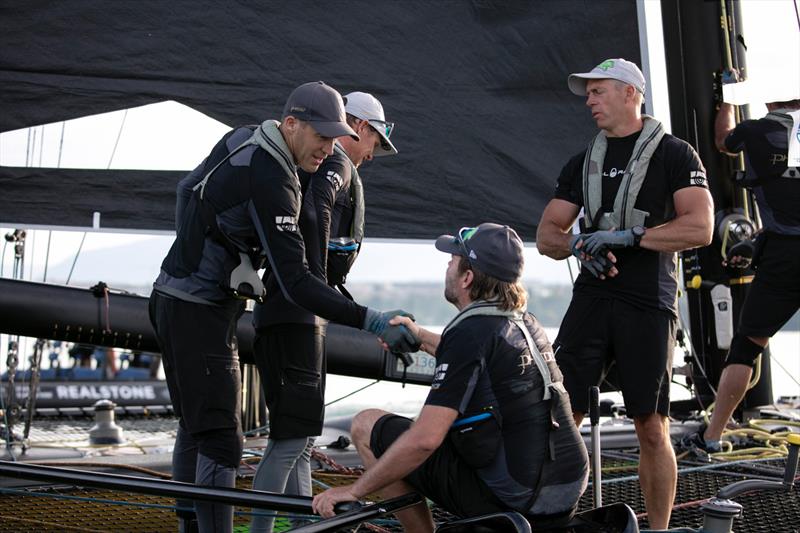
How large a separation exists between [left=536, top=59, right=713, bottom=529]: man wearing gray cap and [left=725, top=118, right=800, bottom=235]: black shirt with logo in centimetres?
143

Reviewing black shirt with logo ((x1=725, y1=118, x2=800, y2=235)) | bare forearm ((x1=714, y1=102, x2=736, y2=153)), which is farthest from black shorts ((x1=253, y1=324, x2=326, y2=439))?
bare forearm ((x1=714, y1=102, x2=736, y2=153))

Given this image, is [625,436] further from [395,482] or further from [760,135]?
[395,482]

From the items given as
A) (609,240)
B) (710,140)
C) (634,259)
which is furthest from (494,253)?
(710,140)

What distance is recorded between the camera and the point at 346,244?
143 inches

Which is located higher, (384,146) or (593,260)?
(384,146)

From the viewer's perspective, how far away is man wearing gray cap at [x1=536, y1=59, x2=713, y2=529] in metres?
3.63

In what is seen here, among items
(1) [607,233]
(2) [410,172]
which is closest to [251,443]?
(2) [410,172]

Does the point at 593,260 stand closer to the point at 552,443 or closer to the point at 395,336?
the point at 395,336

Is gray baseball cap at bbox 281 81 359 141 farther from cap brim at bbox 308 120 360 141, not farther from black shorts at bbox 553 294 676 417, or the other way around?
black shorts at bbox 553 294 676 417

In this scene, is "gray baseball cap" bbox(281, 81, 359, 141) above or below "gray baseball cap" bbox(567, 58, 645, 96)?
below

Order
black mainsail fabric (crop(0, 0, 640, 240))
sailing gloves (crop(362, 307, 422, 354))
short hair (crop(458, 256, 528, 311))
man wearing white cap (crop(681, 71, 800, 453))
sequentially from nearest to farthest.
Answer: short hair (crop(458, 256, 528, 311)) → sailing gloves (crop(362, 307, 422, 354)) → black mainsail fabric (crop(0, 0, 640, 240)) → man wearing white cap (crop(681, 71, 800, 453))

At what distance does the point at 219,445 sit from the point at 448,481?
67 cm

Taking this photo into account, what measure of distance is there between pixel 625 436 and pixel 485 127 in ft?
5.24

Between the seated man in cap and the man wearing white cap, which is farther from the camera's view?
the man wearing white cap
